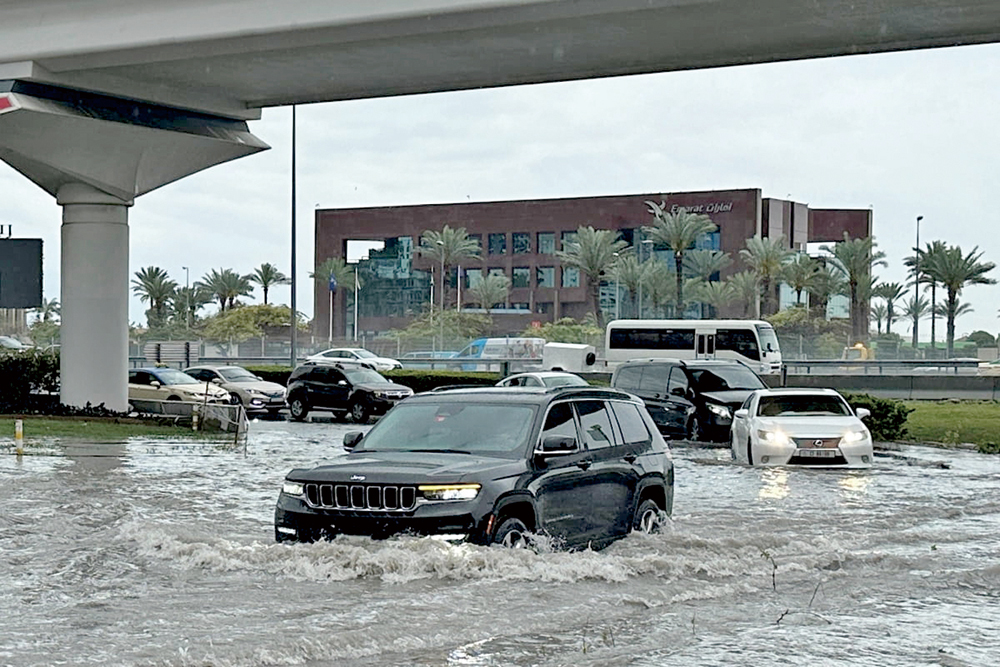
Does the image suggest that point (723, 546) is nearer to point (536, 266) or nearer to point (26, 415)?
point (26, 415)

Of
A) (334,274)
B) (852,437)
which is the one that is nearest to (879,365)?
(852,437)

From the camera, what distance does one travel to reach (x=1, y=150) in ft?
96.4

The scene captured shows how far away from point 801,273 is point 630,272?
437 inches

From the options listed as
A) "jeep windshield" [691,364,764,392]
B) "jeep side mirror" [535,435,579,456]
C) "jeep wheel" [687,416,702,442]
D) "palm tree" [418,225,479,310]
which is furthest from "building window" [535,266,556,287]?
"jeep side mirror" [535,435,579,456]

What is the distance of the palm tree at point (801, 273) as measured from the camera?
8512cm

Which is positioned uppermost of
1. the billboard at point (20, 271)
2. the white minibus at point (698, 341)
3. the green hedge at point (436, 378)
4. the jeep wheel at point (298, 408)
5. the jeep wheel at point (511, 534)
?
the billboard at point (20, 271)

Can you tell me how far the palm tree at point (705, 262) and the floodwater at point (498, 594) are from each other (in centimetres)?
7363

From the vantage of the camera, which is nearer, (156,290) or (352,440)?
(352,440)

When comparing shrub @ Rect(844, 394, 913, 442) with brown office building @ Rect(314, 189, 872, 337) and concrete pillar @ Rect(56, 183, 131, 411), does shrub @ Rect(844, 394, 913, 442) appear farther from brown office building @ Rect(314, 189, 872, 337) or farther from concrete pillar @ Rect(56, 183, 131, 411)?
brown office building @ Rect(314, 189, 872, 337)

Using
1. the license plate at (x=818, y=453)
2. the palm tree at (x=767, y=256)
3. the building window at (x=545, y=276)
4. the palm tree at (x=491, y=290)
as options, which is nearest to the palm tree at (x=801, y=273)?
the palm tree at (x=767, y=256)

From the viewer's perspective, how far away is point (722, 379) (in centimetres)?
3158

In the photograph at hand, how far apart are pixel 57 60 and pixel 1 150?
4295 millimetres

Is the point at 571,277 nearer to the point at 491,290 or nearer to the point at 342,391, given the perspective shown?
the point at 491,290

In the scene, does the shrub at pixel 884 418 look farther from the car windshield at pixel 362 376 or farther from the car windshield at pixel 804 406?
the car windshield at pixel 362 376
